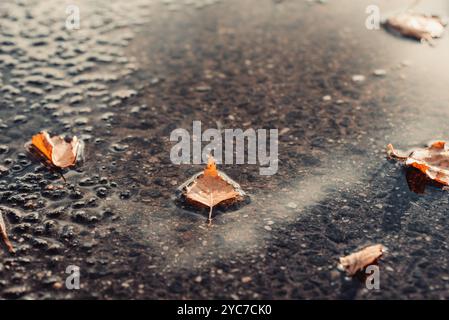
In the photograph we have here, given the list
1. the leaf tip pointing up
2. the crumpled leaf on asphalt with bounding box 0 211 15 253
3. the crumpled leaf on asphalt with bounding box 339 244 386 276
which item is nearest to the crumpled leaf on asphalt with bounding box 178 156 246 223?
the leaf tip pointing up

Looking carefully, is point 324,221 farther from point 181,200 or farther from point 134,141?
point 134,141

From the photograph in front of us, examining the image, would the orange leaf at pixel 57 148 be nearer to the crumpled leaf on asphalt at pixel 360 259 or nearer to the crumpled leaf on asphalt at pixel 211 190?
the crumpled leaf on asphalt at pixel 211 190

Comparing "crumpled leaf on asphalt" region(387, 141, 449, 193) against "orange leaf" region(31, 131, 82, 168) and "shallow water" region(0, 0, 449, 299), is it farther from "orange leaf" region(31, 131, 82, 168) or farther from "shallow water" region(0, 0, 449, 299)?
"orange leaf" region(31, 131, 82, 168)

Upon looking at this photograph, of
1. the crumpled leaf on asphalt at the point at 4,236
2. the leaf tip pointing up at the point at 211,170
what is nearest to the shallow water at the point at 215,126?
the crumpled leaf on asphalt at the point at 4,236

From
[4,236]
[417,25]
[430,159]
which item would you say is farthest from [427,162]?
[4,236]
